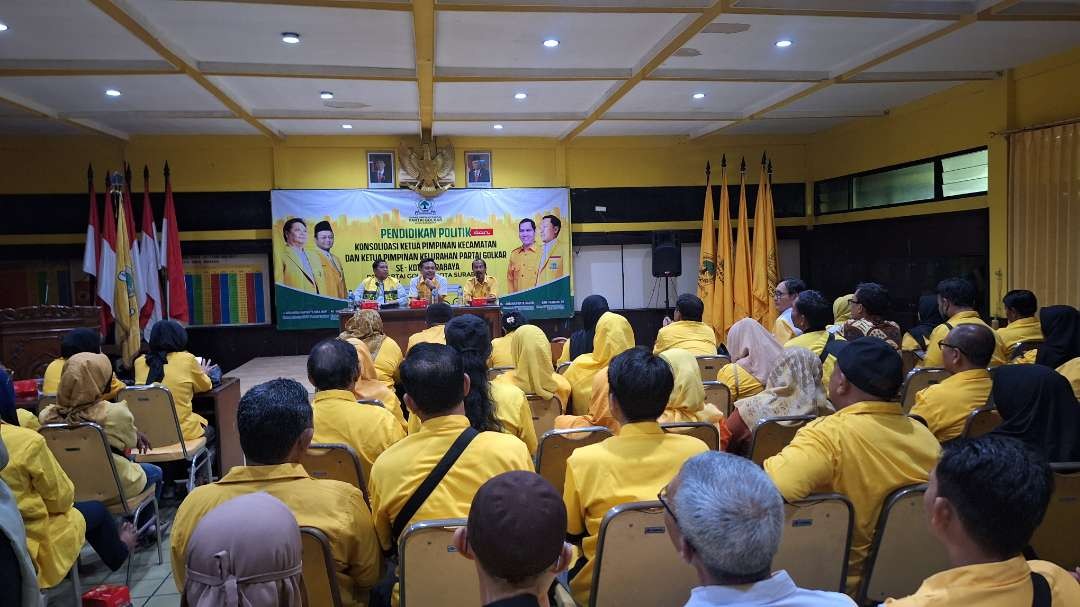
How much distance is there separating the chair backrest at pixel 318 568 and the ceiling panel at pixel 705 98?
6308 millimetres

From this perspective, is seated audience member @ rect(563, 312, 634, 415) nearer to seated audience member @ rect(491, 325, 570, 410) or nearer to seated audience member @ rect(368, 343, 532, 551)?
seated audience member @ rect(491, 325, 570, 410)

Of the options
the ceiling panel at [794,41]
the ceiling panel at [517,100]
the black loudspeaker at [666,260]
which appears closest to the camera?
the ceiling panel at [794,41]

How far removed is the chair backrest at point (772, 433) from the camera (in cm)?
270

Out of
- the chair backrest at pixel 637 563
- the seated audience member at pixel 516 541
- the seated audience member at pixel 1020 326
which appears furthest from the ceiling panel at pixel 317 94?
the seated audience member at pixel 516 541

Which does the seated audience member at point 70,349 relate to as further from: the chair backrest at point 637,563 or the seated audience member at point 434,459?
the chair backrest at point 637,563

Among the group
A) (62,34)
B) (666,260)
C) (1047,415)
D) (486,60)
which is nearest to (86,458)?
(62,34)

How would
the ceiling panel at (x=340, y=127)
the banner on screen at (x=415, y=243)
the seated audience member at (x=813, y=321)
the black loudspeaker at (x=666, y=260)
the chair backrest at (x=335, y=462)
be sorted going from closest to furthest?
1. the chair backrest at (x=335, y=462)
2. the seated audience member at (x=813, y=321)
3. the ceiling panel at (x=340, y=127)
4. the banner on screen at (x=415, y=243)
5. the black loudspeaker at (x=666, y=260)

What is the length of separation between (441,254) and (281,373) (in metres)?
2.70

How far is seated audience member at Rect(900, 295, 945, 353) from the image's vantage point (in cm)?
538

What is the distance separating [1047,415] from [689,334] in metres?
2.50

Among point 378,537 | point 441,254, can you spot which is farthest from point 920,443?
point 441,254

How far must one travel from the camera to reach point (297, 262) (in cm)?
920

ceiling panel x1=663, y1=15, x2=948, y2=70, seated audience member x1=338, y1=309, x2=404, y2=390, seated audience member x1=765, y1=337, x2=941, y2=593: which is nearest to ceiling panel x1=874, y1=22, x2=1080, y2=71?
ceiling panel x1=663, y1=15, x2=948, y2=70

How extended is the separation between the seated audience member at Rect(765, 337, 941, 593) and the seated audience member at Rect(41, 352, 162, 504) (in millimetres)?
2962
